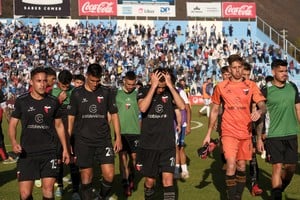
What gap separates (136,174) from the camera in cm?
1141

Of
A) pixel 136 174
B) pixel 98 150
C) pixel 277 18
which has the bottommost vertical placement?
pixel 136 174

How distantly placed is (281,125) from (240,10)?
146 feet

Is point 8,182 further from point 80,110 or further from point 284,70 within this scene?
point 284,70

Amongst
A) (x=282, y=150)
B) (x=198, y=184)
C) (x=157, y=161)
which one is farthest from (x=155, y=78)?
(x=198, y=184)

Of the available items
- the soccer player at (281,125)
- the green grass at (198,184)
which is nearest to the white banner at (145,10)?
the green grass at (198,184)

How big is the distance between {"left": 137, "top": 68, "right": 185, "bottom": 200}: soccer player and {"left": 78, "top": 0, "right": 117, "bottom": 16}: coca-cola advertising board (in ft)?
136

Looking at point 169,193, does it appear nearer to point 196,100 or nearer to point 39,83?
point 39,83

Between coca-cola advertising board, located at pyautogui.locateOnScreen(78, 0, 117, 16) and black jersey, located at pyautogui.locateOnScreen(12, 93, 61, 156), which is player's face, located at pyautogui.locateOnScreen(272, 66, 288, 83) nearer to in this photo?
black jersey, located at pyautogui.locateOnScreen(12, 93, 61, 156)

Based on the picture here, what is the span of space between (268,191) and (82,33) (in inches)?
1452

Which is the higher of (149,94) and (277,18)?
(277,18)

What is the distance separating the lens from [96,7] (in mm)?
48188

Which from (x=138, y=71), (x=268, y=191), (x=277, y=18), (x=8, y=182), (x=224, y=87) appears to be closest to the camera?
(x=224, y=87)

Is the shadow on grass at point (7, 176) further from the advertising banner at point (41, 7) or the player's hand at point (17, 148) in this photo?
the advertising banner at point (41, 7)

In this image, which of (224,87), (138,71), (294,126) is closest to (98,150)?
(224,87)
